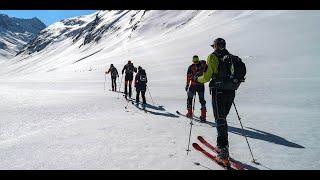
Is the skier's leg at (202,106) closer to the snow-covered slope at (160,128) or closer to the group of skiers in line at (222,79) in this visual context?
the snow-covered slope at (160,128)

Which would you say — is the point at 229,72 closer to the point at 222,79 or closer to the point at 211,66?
the point at 222,79

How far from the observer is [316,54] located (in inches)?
1261

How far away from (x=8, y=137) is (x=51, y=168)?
3.68 meters

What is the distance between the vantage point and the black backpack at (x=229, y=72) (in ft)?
25.7

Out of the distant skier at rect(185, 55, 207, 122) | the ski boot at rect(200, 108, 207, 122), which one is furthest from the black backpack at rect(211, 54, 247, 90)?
the ski boot at rect(200, 108, 207, 122)

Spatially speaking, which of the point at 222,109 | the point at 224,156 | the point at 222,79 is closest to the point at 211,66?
the point at 222,79

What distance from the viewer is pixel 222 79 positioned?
26.0 ft

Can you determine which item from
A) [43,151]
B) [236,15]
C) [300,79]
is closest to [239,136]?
[43,151]

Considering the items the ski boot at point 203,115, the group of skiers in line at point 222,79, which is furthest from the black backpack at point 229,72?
the ski boot at point 203,115

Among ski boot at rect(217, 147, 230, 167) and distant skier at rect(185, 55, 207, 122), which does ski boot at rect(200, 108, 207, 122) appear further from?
ski boot at rect(217, 147, 230, 167)

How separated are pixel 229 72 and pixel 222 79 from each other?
20 cm

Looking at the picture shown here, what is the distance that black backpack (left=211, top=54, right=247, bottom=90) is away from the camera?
25.7 ft

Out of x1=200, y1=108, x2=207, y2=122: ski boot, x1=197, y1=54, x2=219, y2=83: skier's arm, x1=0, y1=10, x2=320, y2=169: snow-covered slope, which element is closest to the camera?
x1=197, y1=54, x2=219, y2=83: skier's arm

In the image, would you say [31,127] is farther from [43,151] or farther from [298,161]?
[298,161]
